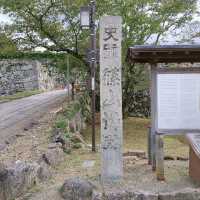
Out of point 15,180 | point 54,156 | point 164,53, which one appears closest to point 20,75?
point 54,156

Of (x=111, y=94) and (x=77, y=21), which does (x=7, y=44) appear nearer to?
(x=77, y=21)

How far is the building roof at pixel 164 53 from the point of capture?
24.5 ft

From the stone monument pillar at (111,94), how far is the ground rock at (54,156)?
4.18 feet

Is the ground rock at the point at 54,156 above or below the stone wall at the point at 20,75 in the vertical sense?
below

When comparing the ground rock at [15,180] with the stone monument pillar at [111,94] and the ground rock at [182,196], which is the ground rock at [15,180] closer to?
the stone monument pillar at [111,94]

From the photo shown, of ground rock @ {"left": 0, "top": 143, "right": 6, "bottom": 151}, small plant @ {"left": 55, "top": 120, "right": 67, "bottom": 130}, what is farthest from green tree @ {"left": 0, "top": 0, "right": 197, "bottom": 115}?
ground rock @ {"left": 0, "top": 143, "right": 6, "bottom": 151}

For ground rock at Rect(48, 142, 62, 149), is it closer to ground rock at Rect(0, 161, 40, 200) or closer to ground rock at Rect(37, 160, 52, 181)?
ground rock at Rect(37, 160, 52, 181)

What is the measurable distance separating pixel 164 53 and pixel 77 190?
260cm

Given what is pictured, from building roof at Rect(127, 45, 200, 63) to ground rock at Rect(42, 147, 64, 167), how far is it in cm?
245

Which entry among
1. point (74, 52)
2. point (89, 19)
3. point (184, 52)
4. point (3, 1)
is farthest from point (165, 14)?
point (184, 52)

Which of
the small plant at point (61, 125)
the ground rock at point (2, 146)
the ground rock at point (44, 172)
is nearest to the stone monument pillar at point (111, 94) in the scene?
the ground rock at point (44, 172)

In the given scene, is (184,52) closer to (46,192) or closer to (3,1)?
(46,192)

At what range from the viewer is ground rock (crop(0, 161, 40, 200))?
6594mm

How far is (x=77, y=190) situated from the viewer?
22.5 ft
